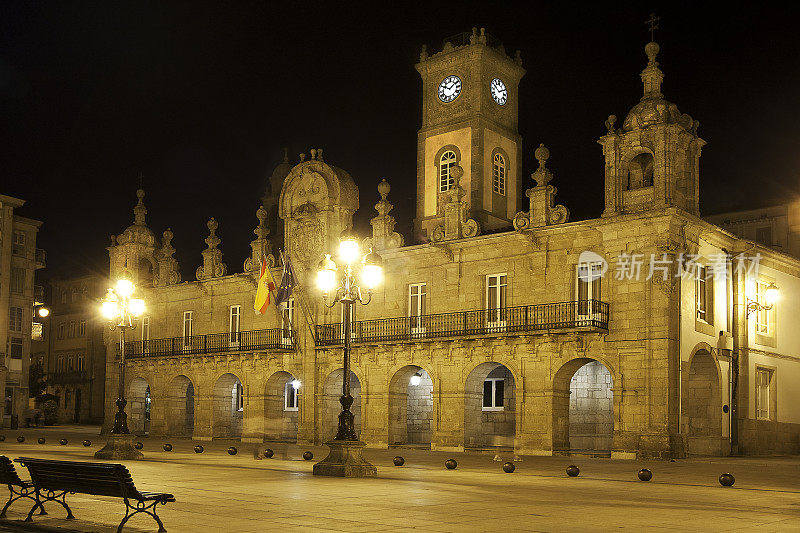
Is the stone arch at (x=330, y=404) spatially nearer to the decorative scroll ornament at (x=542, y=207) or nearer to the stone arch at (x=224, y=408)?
the stone arch at (x=224, y=408)

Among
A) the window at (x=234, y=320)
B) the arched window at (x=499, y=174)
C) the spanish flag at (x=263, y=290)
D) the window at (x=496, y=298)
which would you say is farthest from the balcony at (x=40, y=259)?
the window at (x=496, y=298)

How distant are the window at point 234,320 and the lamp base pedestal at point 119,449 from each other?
18275 mm

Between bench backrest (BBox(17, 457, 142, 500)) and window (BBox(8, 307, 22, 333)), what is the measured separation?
149 ft

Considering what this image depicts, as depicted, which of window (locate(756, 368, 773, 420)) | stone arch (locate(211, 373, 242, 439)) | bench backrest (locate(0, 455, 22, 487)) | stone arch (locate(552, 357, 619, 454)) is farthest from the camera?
stone arch (locate(211, 373, 242, 439))

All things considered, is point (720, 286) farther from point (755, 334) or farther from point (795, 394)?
point (795, 394)

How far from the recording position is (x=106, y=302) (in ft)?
90.9

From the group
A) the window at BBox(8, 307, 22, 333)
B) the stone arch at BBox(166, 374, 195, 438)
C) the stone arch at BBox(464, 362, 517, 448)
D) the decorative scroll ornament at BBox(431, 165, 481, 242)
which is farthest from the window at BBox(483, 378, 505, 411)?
the window at BBox(8, 307, 22, 333)

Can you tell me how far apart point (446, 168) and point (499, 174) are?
7.83 feet

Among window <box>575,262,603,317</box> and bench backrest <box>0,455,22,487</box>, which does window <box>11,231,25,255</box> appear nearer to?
window <box>575,262,603,317</box>

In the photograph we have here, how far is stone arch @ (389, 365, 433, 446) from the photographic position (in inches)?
1492

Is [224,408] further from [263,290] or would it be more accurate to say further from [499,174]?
[499,174]

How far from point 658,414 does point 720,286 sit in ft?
20.4

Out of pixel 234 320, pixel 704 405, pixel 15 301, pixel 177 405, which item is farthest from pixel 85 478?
pixel 15 301

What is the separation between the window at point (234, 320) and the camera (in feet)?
146
